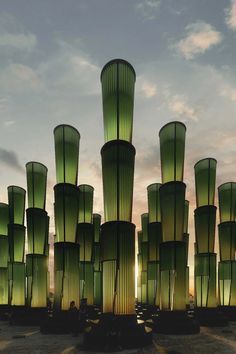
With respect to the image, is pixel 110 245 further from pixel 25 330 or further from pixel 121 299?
pixel 25 330

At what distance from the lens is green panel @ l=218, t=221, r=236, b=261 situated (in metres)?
32.6

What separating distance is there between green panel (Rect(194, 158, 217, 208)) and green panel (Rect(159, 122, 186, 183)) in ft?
16.3

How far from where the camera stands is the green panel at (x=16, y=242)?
3305 centimetres

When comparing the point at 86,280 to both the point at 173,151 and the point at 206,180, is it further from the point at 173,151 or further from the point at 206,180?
the point at 173,151

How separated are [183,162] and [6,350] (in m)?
15.8

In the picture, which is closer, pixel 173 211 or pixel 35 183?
pixel 173 211

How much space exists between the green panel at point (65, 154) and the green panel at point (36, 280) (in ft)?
25.9

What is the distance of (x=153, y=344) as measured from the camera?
17.0 meters

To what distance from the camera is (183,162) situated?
24.7 metres

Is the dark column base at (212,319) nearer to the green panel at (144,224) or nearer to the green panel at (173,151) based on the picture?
the green panel at (173,151)

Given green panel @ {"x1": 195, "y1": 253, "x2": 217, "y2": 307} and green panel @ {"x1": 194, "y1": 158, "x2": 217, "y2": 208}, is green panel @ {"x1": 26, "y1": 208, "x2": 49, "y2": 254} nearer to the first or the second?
green panel @ {"x1": 195, "y1": 253, "x2": 217, "y2": 307}

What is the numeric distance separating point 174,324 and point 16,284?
1580cm

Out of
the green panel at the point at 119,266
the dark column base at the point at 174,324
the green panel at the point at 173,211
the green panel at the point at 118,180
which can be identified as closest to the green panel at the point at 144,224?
the green panel at the point at 173,211

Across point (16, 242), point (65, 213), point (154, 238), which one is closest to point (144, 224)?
point (154, 238)
